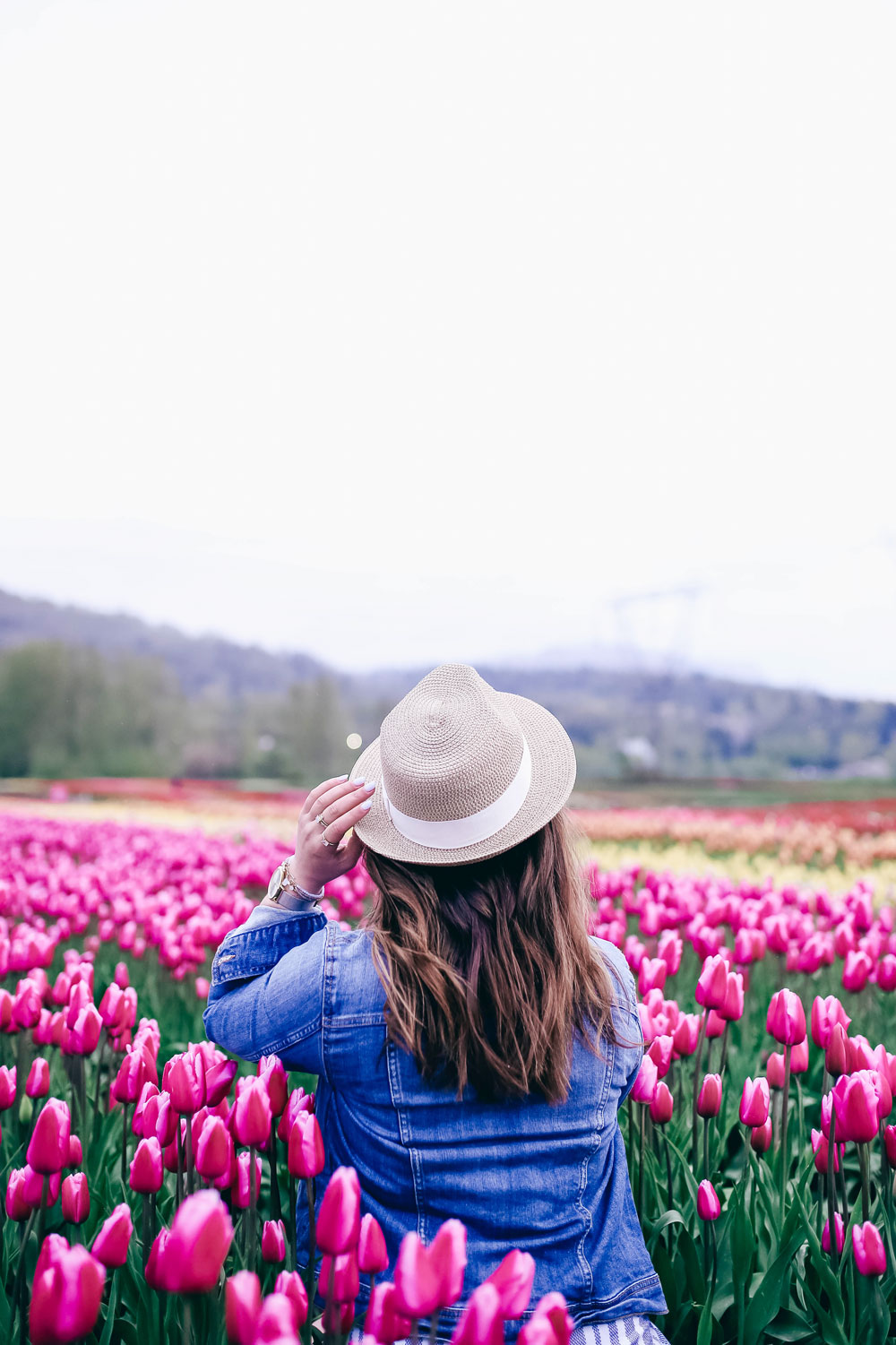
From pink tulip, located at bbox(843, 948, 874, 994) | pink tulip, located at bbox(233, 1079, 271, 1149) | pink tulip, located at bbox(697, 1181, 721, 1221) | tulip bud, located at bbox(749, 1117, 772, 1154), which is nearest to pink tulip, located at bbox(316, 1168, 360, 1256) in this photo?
pink tulip, located at bbox(233, 1079, 271, 1149)

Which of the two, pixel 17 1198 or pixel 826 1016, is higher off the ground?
pixel 826 1016

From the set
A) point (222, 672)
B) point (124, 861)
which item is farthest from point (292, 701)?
point (124, 861)

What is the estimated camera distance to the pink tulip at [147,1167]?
1490 mm

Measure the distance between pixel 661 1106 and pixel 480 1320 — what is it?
1184 mm

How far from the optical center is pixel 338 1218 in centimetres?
117

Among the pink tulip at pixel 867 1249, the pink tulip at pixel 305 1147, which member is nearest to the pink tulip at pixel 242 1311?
the pink tulip at pixel 305 1147

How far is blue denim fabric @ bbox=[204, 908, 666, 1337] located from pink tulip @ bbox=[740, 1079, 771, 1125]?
0.41 meters

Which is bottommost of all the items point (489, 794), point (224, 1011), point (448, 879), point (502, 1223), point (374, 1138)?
point (502, 1223)

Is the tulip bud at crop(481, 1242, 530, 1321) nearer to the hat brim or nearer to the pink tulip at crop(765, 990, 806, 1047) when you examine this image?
the hat brim

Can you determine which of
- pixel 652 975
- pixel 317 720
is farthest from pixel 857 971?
pixel 317 720

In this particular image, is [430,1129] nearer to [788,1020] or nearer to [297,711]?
[788,1020]

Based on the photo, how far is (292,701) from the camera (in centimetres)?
1689

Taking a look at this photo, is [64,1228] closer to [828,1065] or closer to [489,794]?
[489,794]

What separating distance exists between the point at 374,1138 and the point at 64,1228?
100 centimetres
